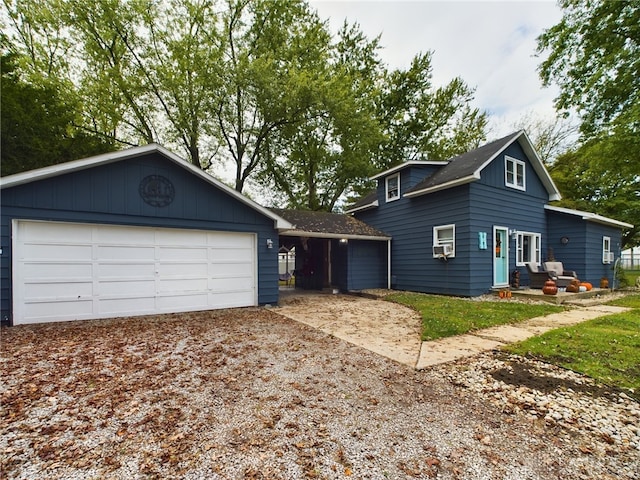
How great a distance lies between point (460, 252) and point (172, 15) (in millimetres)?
17660

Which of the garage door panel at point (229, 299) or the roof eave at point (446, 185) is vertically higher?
the roof eave at point (446, 185)

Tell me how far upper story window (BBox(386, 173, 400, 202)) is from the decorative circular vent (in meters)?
8.47

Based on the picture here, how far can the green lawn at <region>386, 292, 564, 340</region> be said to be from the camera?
5.48m

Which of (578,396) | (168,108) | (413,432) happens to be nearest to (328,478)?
(413,432)

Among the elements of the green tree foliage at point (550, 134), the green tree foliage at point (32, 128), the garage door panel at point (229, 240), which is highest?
the green tree foliage at point (550, 134)

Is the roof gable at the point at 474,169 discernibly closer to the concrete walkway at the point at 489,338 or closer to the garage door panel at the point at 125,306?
the concrete walkway at the point at 489,338

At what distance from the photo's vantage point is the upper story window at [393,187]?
39.9 feet

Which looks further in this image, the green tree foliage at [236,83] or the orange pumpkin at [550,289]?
the green tree foliage at [236,83]

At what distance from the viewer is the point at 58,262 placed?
5973mm

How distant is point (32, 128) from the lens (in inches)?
404

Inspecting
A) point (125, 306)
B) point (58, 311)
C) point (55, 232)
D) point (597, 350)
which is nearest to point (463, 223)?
point (597, 350)

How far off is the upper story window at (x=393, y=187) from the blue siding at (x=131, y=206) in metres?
6.04

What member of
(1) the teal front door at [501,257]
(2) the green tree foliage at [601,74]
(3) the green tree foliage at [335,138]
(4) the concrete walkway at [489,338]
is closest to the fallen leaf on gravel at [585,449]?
(4) the concrete walkway at [489,338]

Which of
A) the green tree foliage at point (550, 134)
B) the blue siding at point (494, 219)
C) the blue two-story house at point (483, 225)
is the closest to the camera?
the blue siding at point (494, 219)
